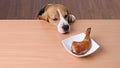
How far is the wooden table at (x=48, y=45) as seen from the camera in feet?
3.02

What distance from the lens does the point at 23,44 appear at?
1027 mm

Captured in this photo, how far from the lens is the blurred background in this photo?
7.99 ft

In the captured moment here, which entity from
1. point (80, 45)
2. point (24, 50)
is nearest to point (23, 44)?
point (24, 50)

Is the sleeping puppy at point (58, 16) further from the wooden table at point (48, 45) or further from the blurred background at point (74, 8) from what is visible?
the blurred background at point (74, 8)

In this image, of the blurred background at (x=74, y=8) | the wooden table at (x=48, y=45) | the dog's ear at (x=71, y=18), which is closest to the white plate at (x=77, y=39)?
the wooden table at (x=48, y=45)

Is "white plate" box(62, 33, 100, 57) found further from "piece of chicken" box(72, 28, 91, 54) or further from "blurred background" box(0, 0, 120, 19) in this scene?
"blurred background" box(0, 0, 120, 19)

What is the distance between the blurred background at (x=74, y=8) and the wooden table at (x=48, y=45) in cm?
126

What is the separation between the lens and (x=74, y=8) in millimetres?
2570

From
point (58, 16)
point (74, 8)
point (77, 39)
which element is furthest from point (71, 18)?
point (74, 8)

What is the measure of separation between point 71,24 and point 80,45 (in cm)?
26

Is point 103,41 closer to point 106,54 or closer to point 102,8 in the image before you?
point 106,54

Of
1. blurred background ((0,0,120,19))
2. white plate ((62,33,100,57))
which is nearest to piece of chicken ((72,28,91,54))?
white plate ((62,33,100,57))

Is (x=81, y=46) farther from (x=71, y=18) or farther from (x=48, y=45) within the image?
(x=71, y=18)

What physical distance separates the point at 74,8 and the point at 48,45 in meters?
1.61
